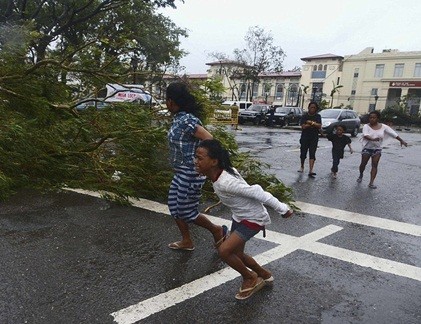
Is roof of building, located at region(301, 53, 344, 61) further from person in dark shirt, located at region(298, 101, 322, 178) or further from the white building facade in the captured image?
person in dark shirt, located at region(298, 101, 322, 178)

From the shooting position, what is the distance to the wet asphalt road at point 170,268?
9.62ft

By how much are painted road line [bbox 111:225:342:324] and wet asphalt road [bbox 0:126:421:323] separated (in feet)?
0.14

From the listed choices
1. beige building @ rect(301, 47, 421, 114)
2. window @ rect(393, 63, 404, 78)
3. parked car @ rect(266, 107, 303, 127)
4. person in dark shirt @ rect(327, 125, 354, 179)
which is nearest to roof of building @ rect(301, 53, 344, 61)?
beige building @ rect(301, 47, 421, 114)

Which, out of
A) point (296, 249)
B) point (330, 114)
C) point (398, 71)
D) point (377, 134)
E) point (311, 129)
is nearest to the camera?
point (296, 249)

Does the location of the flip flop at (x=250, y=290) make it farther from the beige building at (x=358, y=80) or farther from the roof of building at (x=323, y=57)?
the roof of building at (x=323, y=57)

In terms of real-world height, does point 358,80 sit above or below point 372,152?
above

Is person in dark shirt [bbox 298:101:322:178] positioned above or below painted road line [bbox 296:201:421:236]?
above

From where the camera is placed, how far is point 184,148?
12.2 ft

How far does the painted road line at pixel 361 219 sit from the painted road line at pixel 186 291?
1424 millimetres

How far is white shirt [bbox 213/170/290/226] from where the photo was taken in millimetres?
2957

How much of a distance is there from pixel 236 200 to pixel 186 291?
89 cm

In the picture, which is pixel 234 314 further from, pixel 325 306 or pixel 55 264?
pixel 55 264

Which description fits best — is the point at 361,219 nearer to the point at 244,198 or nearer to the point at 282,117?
the point at 244,198

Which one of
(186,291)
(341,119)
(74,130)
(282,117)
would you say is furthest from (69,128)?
(282,117)
